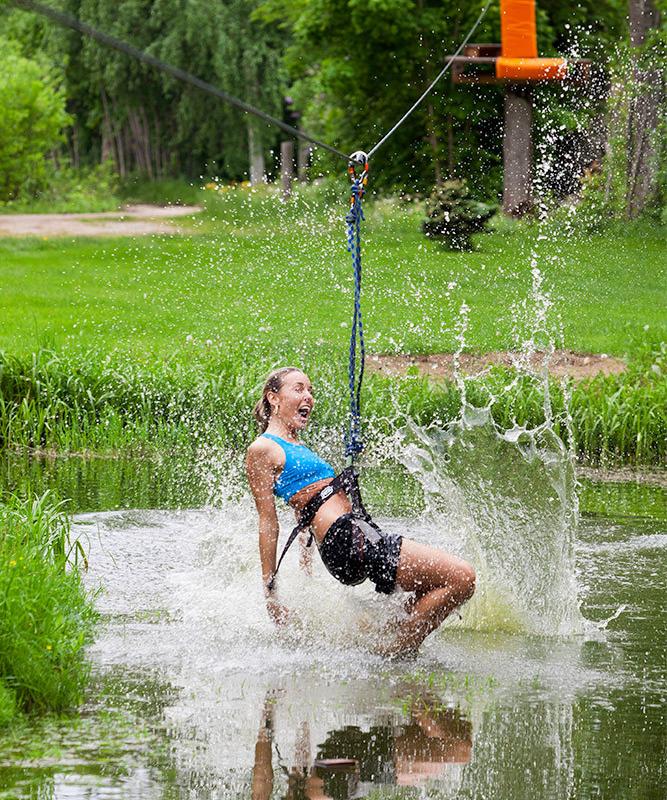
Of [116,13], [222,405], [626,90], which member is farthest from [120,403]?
[116,13]

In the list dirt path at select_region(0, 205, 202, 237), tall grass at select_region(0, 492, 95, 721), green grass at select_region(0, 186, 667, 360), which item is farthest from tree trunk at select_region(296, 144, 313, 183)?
tall grass at select_region(0, 492, 95, 721)

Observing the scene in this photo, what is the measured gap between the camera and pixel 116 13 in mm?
35188

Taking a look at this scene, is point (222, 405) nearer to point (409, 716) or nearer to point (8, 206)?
point (409, 716)

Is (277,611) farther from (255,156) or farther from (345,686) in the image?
(255,156)

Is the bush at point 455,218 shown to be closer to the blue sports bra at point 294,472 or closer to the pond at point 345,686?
the pond at point 345,686

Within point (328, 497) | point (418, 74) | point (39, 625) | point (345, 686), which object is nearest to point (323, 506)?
point (328, 497)

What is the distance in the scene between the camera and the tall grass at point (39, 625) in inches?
225

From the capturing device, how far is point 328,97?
88.1ft

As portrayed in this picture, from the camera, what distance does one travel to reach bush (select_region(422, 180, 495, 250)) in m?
19.3

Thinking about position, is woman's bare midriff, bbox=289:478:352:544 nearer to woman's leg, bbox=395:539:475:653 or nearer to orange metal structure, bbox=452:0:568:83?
woman's leg, bbox=395:539:475:653

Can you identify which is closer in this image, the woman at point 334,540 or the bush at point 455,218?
the woman at point 334,540

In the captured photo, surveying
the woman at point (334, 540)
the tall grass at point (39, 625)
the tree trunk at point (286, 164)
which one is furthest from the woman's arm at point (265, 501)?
the tree trunk at point (286, 164)

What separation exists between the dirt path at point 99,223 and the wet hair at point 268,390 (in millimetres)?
18466

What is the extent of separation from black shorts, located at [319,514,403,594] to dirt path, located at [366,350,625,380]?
7.67m
